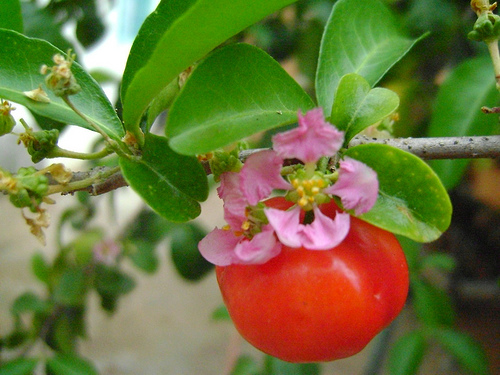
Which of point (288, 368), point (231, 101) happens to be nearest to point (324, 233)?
point (231, 101)

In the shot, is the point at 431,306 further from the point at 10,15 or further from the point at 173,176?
the point at 10,15

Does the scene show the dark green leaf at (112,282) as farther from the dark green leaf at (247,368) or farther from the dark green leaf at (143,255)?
the dark green leaf at (247,368)

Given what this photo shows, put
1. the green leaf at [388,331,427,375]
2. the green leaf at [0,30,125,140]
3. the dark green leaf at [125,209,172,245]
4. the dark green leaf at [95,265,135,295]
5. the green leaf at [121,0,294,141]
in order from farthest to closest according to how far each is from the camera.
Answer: the dark green leaf at [125,209,172,245], the dark green leaf at [95,265,135,295], the green leaf at [388,331,427,375], the green leaf at [0,30,125,140], the green leaf at [121,0,294,141]

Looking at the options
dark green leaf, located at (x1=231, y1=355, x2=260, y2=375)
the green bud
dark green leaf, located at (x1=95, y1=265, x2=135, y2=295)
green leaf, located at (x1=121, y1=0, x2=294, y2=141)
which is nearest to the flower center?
green leaf, located at (x1=121, y1=0, x2=294, y2=141)

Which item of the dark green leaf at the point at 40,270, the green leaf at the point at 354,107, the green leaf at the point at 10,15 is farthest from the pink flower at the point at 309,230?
the dark green leaf at the point at 40,270

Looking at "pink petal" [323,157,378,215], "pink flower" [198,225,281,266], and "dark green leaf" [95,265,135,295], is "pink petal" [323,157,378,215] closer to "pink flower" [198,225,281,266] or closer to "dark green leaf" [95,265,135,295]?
"pink flower" [198,225,281,266]

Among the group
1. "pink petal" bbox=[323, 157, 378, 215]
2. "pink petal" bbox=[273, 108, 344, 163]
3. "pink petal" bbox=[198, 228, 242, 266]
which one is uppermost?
"pink petal" bbox=[273, 108, 344, 163]
